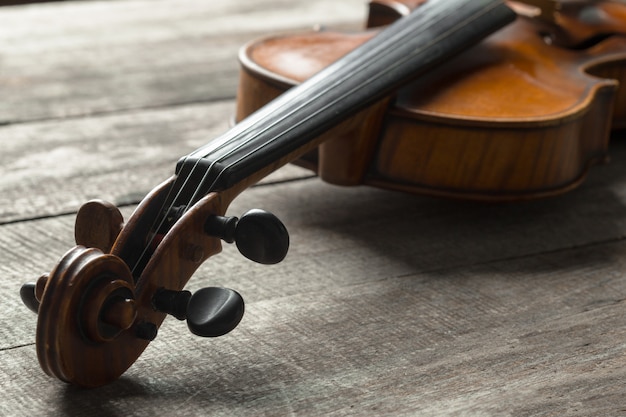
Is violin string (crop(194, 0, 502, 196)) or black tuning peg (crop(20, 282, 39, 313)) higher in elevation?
violin string (crop(194, 0, 502, 196))

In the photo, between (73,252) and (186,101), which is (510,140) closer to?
(73,252)

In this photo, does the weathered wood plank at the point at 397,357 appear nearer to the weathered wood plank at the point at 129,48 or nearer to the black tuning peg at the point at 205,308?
the black tuning peg at the point at 205,308

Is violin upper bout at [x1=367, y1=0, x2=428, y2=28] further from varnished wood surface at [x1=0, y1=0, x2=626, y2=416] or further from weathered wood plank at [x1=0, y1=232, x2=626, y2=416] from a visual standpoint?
weathered wood plank at [x1=0, y1=232, x2=626, y2=416]

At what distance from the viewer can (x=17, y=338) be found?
836 mm

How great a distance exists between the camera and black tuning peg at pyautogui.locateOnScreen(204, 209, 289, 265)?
73 cm

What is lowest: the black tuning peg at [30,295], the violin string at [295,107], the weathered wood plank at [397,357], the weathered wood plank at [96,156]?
the weathered wood plank at [96,156]

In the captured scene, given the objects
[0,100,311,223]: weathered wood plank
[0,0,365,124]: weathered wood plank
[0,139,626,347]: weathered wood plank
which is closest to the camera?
[0,139,626,347]: weathered wood plank

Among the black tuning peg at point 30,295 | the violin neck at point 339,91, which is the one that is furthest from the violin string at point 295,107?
the black tuning peg at point 30,295

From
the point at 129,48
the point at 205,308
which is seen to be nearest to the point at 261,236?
the point at 205,308

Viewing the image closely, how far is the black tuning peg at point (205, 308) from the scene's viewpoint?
707mm

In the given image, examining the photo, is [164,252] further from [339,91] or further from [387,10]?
[387,10]

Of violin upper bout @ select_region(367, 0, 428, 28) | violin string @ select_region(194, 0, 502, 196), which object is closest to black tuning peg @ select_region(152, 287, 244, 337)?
violin string @ select_region(194, 0, 502, 196)

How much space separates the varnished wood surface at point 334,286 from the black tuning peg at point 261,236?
0.12 metres

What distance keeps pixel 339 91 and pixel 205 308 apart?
36 centimetres
